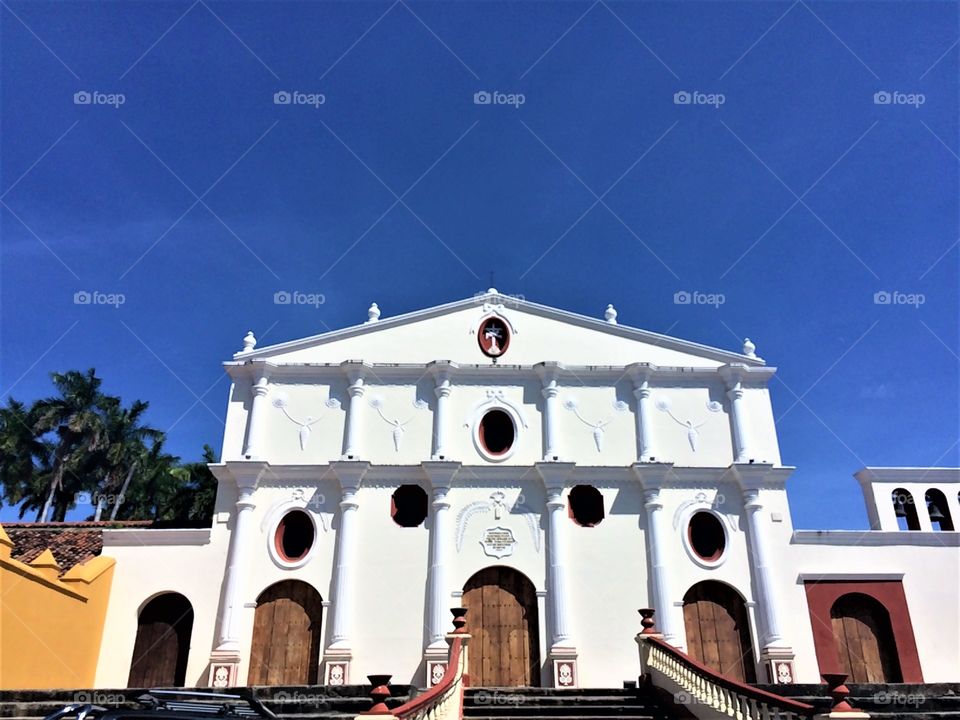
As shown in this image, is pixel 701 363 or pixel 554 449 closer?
pixel 554 449

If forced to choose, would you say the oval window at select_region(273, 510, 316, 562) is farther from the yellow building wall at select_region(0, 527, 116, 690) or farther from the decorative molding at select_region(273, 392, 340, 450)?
the yellow building wall at select_region(0, 527, 116, 690)

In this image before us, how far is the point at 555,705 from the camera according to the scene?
457 inches

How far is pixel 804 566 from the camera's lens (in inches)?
657

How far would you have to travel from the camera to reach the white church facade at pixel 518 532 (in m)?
15.8

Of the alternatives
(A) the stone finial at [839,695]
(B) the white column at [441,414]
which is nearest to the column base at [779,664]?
(A) the stone finial at [839,695]

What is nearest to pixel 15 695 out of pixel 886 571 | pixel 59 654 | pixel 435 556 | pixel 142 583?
pixel 59 654

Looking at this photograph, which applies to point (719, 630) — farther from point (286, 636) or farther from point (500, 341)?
point (286, 636)

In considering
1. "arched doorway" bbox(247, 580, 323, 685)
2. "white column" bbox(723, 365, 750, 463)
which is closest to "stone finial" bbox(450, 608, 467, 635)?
"arched doorway" bbox(247, 580, 323, 685)

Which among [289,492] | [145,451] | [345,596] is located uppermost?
[145,451]

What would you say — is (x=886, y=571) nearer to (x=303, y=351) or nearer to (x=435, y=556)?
(x=435, y=556)

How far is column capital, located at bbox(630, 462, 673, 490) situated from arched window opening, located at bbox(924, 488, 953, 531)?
7.07 metres

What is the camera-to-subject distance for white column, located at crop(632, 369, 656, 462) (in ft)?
58.3

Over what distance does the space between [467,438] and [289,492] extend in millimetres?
4709

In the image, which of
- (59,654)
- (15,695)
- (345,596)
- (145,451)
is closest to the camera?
(15,695)
